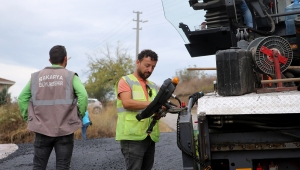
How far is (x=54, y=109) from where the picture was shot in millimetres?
4098

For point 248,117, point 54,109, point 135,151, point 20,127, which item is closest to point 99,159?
point 54,109

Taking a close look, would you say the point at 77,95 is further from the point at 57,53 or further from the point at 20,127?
the point at 20,127

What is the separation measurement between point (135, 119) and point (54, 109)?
79cm

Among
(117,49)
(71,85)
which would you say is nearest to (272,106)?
(71,85)

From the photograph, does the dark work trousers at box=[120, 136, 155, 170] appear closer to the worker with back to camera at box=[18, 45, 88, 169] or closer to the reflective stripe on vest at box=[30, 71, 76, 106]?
the worker with back to camera at box=[18, 45, 88, 169]

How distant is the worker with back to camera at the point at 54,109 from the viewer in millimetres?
4070

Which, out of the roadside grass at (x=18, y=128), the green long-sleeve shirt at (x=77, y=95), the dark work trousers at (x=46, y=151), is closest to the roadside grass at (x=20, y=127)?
the roadside grass at (x=18, y=128)

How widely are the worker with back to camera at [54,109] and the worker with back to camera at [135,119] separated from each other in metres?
0.46

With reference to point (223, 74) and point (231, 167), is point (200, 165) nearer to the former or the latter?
point (231, 167)

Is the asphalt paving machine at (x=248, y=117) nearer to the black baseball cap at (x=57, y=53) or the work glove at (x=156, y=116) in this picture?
the work glove at (x=156, y=116)

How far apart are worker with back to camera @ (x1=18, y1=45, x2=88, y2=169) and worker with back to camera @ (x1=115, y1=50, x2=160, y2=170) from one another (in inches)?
18.3

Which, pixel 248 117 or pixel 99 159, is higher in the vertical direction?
pixel 248 117

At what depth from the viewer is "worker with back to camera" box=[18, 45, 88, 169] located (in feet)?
13.4

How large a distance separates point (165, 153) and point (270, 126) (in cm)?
520
